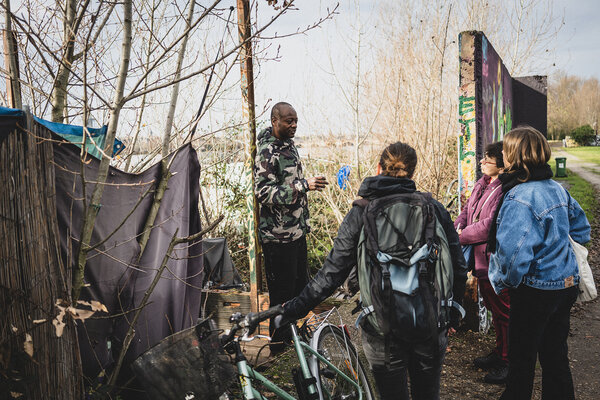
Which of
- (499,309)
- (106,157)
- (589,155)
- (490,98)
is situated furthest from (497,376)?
(589,155)

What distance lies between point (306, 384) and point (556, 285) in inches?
61.1

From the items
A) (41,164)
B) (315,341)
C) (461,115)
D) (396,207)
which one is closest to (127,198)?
(41,164)

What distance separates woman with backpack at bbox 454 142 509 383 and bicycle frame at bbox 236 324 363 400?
155 cm

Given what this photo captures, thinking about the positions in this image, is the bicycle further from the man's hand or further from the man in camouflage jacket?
the man's hand

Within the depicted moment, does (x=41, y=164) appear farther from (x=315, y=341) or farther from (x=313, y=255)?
(x=313, y=255)

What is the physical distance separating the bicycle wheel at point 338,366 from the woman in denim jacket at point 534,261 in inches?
37.4

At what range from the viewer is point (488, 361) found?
4328 mm

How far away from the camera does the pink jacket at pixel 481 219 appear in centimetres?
386

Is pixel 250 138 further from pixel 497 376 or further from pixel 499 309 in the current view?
pixel 497 376

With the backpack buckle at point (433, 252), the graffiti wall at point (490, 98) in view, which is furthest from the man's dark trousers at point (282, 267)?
the graffiti wall at point (490, 98)

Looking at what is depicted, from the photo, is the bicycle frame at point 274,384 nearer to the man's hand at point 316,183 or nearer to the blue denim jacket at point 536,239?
the blue denim jacket at point 536,239

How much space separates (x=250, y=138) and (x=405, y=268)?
2467 mm

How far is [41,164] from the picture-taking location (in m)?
2.77

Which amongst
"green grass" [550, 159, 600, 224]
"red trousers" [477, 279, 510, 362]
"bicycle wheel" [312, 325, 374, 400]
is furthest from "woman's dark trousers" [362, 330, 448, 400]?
"green grass" [550, 159, 600, 224]
